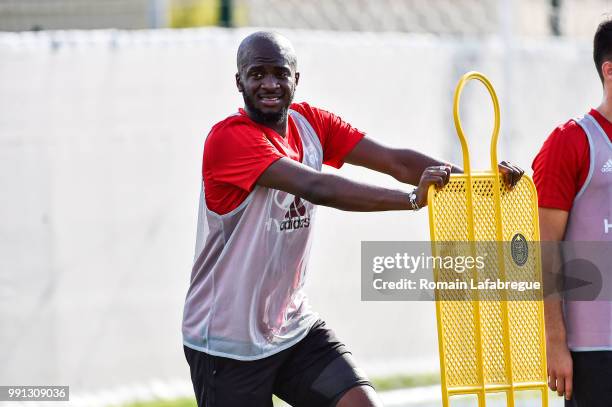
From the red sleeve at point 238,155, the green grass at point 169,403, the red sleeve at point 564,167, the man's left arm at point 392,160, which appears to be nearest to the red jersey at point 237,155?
the red sleeve at point 238,155

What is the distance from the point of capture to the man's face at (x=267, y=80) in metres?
4.05

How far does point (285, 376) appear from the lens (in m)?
4.28

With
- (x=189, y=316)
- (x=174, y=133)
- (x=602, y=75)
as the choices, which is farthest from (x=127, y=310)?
(x=602, y=75)

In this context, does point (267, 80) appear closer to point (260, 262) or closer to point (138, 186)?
point (260, 262)

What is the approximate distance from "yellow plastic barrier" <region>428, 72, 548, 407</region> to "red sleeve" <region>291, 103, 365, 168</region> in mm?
608

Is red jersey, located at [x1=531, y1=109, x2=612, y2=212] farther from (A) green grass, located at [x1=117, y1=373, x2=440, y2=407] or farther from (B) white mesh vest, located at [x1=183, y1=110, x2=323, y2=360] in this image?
(A) green grass, located at [x1=117, y1=373, x2=440, y2=407]

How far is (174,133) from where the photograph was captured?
6.74 m

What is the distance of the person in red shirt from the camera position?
161 inches

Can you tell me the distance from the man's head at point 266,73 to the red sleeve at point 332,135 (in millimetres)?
364

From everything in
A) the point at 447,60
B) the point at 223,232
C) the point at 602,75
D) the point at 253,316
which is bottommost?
the point at 253,316

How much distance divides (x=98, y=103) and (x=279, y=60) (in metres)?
2.64

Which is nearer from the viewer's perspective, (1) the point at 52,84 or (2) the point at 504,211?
(2) the point at 504,211

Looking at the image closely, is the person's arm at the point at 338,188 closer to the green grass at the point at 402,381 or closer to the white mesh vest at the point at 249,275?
the white mesh vest at the point at 249,275

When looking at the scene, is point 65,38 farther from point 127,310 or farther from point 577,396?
point 577,396
